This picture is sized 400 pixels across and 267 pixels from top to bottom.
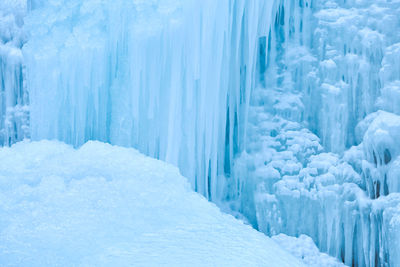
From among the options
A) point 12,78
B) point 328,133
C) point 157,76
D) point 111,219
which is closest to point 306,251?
point 328,133

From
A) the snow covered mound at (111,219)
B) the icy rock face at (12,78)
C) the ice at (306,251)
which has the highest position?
the icy rock face at (12,78)

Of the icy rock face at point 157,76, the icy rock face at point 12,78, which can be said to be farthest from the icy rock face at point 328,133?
the icy rock face at point 12,78

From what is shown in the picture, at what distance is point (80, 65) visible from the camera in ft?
19.6

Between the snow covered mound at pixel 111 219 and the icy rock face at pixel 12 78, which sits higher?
the icy rock face at pixel 12 78

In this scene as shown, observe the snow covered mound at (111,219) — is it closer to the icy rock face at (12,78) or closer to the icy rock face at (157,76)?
the icy rock face at (157,76)

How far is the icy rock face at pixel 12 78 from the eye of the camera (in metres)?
7.32

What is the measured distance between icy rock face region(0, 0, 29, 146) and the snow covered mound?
2661 mm

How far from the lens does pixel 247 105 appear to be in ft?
18.6

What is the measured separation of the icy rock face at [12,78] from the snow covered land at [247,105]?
3.62ft

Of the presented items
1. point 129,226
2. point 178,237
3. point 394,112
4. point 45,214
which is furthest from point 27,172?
point 394,112

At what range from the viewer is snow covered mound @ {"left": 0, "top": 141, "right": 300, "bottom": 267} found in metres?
3.10

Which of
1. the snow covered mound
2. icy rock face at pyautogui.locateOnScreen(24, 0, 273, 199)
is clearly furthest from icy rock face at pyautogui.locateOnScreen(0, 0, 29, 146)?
the snow covered mound

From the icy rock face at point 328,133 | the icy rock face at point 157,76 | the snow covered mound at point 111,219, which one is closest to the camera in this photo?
the snow covered mound at point 111,219

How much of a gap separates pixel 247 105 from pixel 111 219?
8.54 ft
